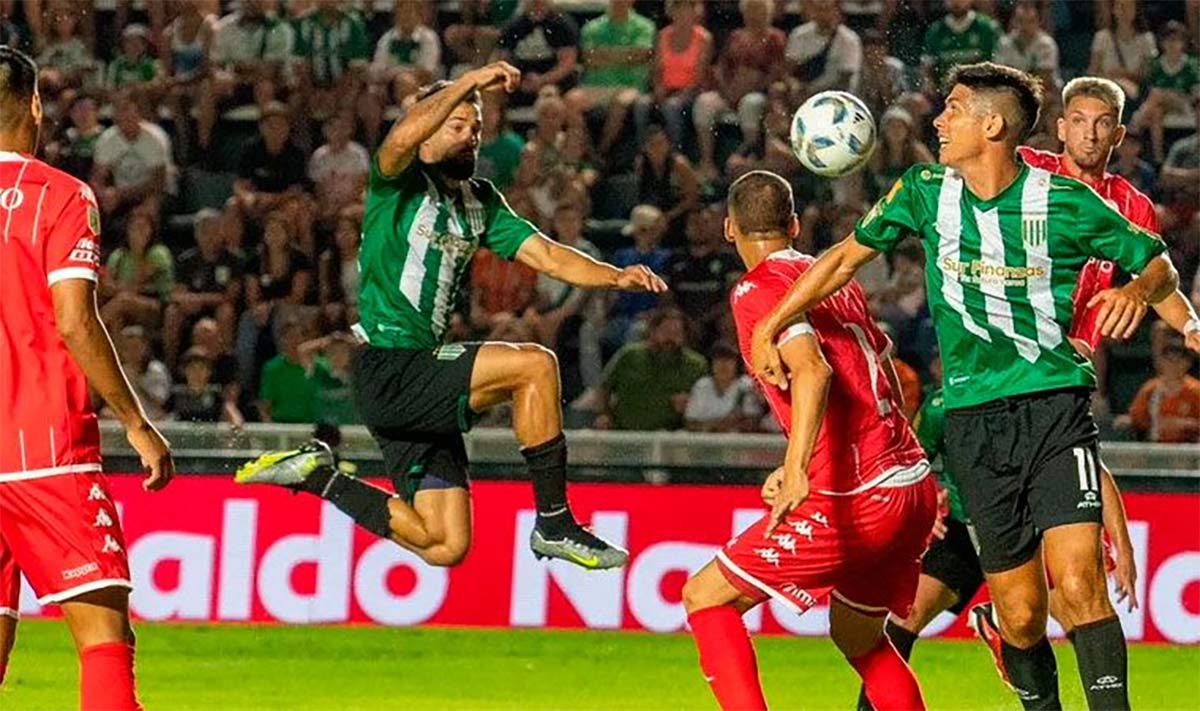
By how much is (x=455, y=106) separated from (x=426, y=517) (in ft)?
5.55

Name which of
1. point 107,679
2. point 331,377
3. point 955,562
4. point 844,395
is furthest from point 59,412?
point 331,377

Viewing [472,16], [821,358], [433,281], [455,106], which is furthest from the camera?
[472,16]

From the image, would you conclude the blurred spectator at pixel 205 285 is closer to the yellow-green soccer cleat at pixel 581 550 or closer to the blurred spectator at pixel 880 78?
the blurred spectator at pixel 880 78

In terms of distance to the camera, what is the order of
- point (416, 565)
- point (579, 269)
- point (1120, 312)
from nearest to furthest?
point (1120, 312) < point (579, 269) < point (416, 565)

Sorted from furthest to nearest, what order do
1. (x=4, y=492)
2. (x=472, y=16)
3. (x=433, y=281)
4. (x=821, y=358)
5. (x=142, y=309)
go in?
(x=472, y=16) < (x=142, y=309) < (x=433, y=281) < (x=821, y=358) < (x=4, y=492)

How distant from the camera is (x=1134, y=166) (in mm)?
13055

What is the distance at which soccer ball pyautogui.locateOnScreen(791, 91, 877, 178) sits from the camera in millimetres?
7953

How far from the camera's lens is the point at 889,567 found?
21.5ft

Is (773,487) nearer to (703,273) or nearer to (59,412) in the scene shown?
(59,412)

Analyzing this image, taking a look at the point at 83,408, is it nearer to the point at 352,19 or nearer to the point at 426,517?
the point at 426,517

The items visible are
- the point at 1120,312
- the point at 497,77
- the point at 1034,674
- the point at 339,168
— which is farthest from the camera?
the point at 339,168

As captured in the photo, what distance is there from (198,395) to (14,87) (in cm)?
682

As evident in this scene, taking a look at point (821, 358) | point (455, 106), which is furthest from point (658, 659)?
point (821, 358)

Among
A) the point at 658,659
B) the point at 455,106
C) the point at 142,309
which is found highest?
the point at 455,106
